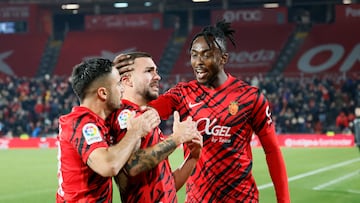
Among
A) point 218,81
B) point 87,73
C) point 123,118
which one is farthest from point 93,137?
point 218,81

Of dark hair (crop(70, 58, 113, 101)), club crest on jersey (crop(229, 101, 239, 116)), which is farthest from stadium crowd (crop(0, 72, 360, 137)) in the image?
dark hair (crop(70, 58, 113, 101))

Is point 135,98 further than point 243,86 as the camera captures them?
No

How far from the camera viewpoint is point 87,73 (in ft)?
14.6

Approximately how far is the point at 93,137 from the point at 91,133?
0.03 m

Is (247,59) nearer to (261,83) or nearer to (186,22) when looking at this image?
(186,22)

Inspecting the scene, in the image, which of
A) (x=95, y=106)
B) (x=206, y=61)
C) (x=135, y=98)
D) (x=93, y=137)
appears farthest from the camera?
(x=206, y=61)

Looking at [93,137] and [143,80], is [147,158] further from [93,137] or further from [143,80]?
[143,80]

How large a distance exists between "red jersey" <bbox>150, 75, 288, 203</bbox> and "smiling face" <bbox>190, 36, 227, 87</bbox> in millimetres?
107

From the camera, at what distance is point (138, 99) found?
480cm

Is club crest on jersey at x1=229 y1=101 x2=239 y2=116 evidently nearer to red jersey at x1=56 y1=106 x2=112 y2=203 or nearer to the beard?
the beard

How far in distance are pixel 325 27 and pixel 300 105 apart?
11.1 m

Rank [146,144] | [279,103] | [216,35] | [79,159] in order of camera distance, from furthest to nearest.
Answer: [279,103], [216,35], [146,144], [79,159]

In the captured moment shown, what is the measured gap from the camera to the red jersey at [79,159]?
14.2 feet

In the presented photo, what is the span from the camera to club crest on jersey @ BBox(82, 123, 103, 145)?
14.0 feet
